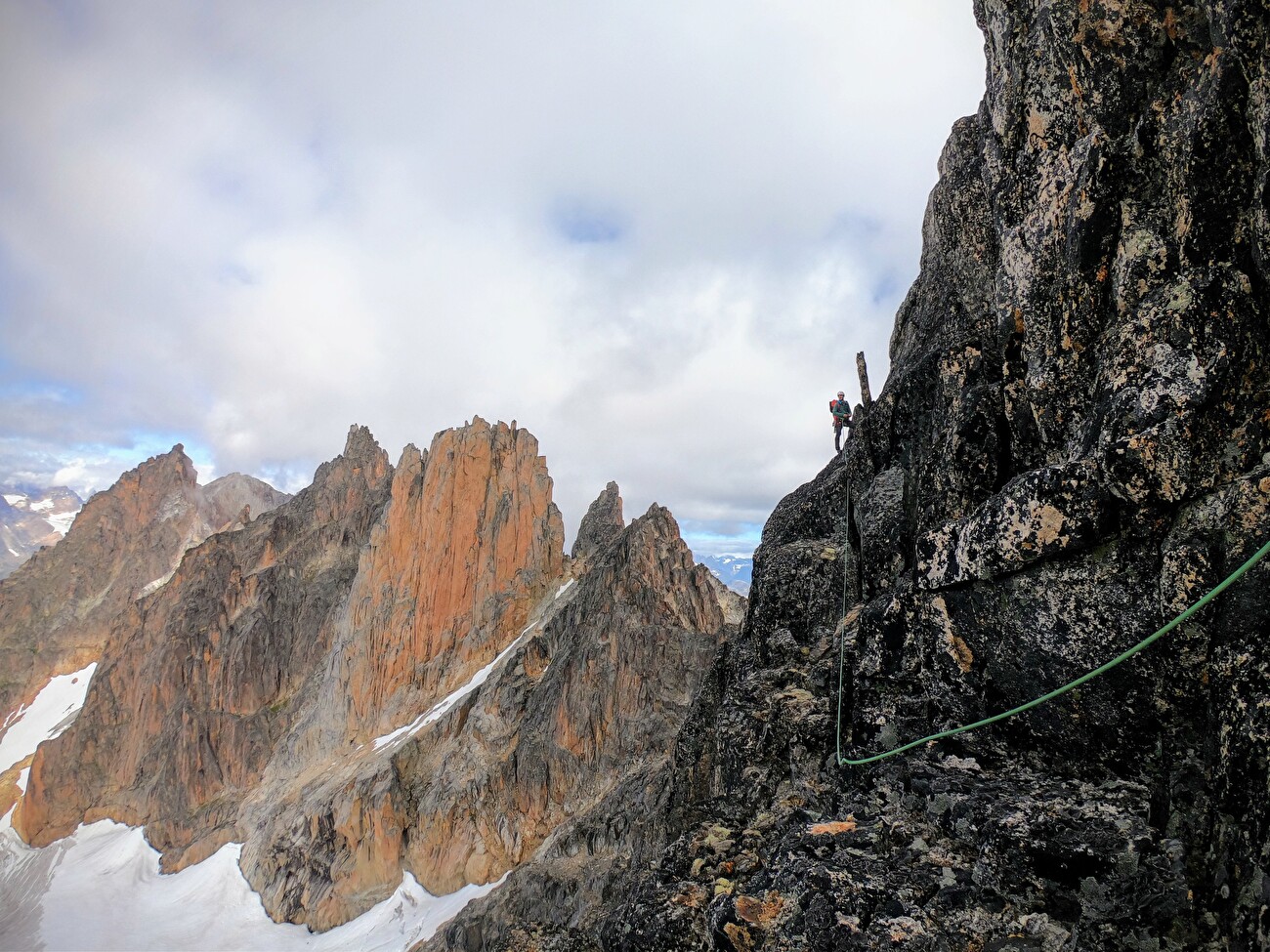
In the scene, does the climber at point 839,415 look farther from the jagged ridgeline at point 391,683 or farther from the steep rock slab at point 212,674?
the steep rock slab at point 212,674

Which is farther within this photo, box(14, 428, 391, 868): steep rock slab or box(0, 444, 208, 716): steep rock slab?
box(0, 444, 208, 716): steep rock slab

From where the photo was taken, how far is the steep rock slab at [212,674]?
92000 mm

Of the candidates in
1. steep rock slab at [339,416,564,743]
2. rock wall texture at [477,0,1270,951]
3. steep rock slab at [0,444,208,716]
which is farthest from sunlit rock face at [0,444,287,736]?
rock wall texture at [477,0,1270,951]

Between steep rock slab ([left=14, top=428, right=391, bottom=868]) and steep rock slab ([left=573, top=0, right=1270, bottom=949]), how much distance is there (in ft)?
324

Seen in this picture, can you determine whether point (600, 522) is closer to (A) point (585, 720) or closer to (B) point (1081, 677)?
(A) point (585, 720)

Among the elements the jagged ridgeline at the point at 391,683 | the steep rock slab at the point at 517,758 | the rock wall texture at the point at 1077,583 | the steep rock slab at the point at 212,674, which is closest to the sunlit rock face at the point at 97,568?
the jagged ridgeline at the point at 391,683

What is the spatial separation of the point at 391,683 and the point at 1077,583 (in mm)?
78702

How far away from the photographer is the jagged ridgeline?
60469 millimetres

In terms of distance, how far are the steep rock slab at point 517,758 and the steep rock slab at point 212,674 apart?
91.2 feet

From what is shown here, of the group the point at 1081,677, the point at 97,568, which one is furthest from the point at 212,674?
the point at 1081,677

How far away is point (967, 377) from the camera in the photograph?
37.8ft

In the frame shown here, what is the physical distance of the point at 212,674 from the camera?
323 ft

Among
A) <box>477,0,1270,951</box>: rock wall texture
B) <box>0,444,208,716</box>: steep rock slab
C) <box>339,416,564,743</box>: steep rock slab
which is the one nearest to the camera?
<box>477,0,1270,951</box>: rock wall texture

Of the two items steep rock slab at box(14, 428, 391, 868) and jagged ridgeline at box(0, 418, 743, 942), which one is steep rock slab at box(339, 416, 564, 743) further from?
steep rock slab at box(14, 428, 391, 868)
